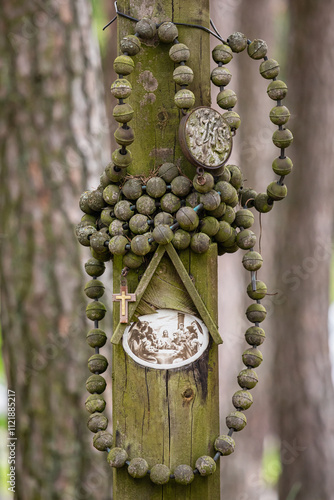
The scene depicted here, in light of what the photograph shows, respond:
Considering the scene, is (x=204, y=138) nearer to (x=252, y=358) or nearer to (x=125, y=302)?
(x=125, y=302)

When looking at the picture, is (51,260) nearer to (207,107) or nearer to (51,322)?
(51,322)

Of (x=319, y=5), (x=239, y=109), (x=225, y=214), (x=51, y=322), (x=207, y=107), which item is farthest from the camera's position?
(x=239, y=109)

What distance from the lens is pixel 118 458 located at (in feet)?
7.52

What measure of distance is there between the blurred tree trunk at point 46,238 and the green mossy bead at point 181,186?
1.85 meters

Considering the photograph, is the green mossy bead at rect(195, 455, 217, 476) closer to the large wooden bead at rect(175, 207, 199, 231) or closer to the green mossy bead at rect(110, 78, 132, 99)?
the large wooden bead at rect(175, 207, 199, 231)

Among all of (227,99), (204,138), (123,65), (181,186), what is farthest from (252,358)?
(123,65)

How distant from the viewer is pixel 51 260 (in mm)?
4016

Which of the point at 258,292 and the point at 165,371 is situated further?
the point at 258,292

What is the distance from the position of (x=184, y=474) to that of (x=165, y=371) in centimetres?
39

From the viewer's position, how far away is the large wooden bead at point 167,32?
2.31 meters

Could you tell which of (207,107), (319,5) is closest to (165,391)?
(207,107)

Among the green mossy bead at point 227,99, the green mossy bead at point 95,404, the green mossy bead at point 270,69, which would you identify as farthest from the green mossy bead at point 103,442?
the green mossy bead at point 270,69

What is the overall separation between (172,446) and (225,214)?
0.94 m

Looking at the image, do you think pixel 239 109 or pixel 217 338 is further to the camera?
pixel 239 109
